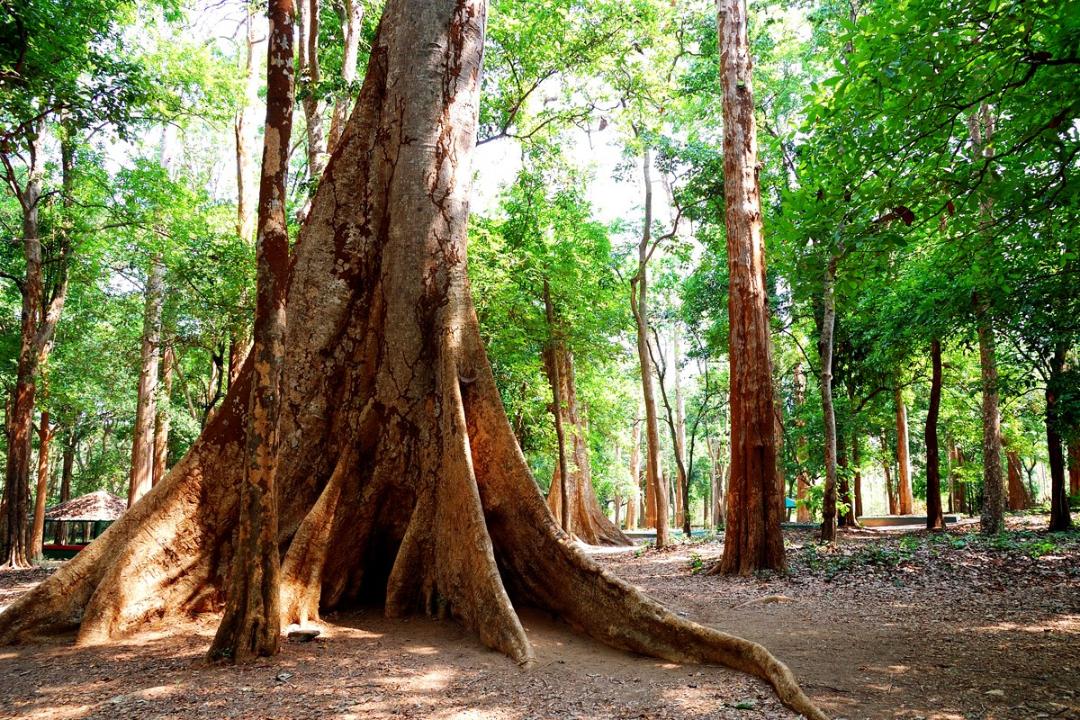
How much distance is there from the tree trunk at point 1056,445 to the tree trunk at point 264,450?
588 inches

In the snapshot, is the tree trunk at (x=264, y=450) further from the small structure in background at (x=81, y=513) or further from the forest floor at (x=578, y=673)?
the small structure in background at (x=81, y=513)

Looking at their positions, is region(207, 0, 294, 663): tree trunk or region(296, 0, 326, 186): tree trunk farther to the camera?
region(296, 0, 326, 186): tree trunk

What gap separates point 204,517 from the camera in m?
5.97

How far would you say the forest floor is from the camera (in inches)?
148

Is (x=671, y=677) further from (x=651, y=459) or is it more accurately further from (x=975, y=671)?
(x=651, y=459)

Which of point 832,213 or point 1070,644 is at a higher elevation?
point 832,213

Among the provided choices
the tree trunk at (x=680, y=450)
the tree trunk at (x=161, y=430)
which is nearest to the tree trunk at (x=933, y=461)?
the tree trunk at (x=680, y=450)

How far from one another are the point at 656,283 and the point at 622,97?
12438 millimetres

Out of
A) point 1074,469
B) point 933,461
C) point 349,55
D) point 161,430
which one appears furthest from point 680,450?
point 161,430

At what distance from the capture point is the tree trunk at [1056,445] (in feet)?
44.0

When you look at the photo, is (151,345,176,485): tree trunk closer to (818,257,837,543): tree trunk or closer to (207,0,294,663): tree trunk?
(207,0,294,663): tree trunk

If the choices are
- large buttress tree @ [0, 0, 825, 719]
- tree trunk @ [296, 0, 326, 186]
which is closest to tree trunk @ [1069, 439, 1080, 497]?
large buttress tree @ [0, 0, 825, 719]

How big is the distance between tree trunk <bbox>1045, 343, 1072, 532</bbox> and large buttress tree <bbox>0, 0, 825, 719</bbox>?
1291cm

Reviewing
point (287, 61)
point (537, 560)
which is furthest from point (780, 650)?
point (287, 61)
